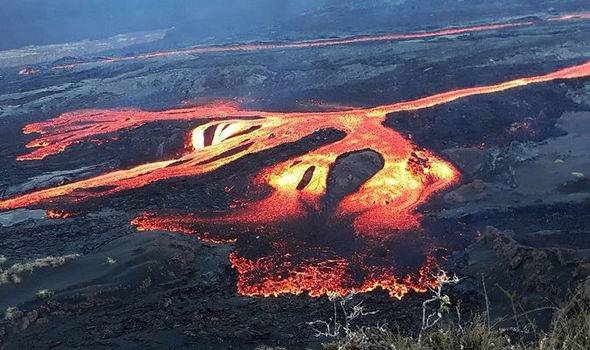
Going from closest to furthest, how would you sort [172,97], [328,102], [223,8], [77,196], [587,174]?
[587,174]
[77,196]
[328,102]
[172,97]
[223,8]

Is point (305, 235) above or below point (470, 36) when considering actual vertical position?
below

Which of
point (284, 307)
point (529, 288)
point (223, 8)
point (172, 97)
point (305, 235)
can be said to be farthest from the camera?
point (223, 8)

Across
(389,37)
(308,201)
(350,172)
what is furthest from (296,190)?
(389,37)

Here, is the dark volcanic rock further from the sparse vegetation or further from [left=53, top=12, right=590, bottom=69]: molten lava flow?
[left=53, top=12, right=590, bottom=69]: molten lava flow

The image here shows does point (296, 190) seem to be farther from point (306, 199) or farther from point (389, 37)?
point (389, 37)

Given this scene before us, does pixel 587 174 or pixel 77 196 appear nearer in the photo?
pixel 587 174

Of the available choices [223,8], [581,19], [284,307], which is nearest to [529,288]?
[284,307]

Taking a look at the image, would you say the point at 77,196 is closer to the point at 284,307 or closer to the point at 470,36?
the point at 284,307
